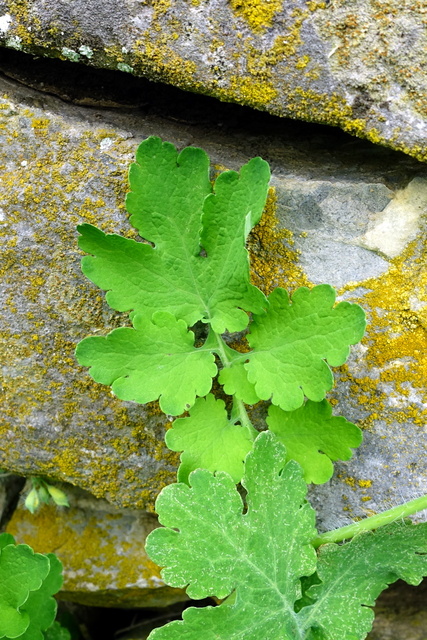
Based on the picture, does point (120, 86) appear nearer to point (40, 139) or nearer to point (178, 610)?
point (40, 139)

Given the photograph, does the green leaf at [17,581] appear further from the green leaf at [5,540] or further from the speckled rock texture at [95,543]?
the speckled rock texture at [95,543]

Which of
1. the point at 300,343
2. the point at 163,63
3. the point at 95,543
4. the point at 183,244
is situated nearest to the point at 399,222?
the point at 300,343

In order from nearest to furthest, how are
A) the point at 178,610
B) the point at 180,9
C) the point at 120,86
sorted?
the point at 180,9 → the point at 120,86 → the point at 178,610

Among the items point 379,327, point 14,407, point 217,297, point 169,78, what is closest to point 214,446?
point 217,297

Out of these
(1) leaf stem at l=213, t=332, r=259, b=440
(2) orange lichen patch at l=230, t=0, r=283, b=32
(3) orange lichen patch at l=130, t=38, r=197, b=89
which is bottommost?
(1) leaf stem at l=213, t=332, r=259, b=440

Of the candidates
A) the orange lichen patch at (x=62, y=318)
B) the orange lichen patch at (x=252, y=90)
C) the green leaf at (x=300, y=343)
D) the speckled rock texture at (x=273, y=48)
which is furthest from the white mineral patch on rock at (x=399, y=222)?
the orange lichen patch at (x=62, y=318)

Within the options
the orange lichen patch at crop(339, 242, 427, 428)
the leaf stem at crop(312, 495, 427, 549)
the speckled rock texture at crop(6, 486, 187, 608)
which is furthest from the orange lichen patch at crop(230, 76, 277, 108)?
the speckled rock texture at crop(6, 486, 187, 608)

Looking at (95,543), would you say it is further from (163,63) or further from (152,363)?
(163,63)

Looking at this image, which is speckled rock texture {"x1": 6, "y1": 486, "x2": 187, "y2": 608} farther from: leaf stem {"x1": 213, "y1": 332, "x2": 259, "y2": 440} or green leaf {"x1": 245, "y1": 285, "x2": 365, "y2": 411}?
green leaf {"x1": 245, "y1": 285, "x2": 365, "y2": 411}
